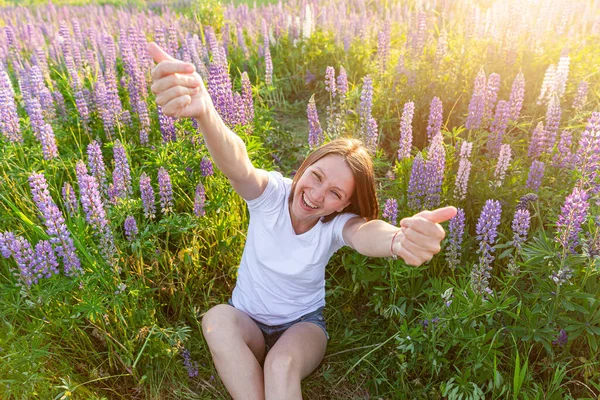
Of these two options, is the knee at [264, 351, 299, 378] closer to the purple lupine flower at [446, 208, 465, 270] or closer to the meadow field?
the meadow field

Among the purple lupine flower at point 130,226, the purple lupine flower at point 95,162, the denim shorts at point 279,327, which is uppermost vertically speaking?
the purple lupine flower at point 95,162

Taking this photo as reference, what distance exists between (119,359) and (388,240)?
1672 millimetres

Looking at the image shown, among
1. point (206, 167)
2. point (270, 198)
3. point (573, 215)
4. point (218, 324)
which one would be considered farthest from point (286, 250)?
point (573, 215)

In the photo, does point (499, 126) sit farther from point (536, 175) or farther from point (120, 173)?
point (120, 173)

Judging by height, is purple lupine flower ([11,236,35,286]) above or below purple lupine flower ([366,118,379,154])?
below

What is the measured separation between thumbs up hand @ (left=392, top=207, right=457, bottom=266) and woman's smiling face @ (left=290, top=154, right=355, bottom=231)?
615mm

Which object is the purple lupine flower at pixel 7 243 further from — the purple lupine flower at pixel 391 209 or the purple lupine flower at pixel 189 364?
the purple lupine flower at pixel 391 209

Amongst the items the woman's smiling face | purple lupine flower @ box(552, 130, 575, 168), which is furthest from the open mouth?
purple lupine flower @ box(552, 130, 575, 168)

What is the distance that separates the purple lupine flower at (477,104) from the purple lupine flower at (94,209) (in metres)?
2.47

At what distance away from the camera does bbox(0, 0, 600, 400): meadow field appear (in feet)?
7.52

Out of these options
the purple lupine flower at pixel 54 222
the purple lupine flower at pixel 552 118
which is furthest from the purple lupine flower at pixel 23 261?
the purple lupine flower at pixel 552 118

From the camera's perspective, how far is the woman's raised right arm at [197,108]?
1.72 m

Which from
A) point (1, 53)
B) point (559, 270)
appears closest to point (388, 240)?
point (559, 270)

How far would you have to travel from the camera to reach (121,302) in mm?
2432
